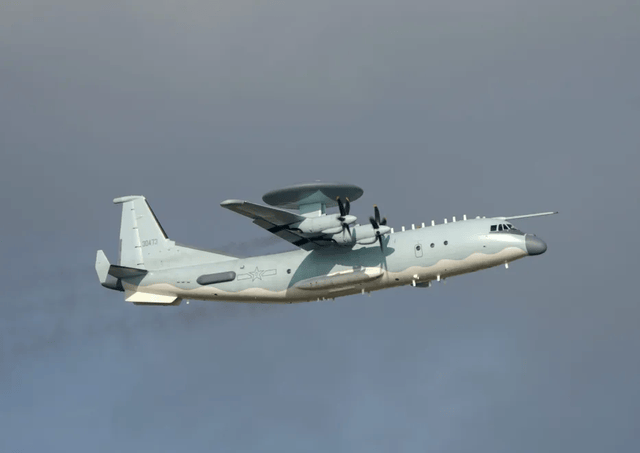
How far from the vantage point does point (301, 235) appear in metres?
35.7

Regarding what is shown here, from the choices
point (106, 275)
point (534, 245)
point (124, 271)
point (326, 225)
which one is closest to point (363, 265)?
point (326, 225)

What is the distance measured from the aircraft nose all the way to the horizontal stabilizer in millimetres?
17723

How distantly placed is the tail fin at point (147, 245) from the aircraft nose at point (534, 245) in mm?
13483

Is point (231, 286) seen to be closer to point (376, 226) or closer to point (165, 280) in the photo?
point (165, 280)

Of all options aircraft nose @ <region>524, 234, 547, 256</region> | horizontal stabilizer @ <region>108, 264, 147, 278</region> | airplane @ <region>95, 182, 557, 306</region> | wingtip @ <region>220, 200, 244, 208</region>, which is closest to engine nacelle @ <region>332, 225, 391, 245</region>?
airplane @ <region>95, 182, 557, 306</region>

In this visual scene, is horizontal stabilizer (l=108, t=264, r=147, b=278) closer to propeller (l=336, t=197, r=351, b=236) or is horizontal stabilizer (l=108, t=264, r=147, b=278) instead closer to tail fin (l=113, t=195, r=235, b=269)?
tail fin (l=113, t=195, r=235, b=269)

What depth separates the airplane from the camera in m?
35.2

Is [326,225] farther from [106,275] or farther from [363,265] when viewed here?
[106,275]

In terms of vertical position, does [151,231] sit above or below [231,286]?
above

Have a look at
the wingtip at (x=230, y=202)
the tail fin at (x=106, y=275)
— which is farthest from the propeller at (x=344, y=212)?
the tail fin at (x=106, y=275)

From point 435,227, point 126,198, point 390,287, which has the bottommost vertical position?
point 390,287

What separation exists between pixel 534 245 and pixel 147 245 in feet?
60.8

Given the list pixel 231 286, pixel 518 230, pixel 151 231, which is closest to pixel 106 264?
pixel 151 231

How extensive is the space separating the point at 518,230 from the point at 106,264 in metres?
19.2
